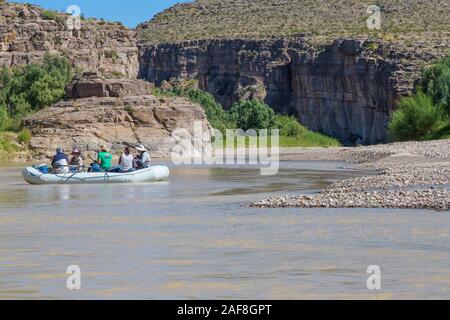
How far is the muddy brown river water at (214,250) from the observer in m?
14.6

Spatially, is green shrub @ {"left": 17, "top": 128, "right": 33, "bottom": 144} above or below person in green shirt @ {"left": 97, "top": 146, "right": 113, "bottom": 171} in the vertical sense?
below

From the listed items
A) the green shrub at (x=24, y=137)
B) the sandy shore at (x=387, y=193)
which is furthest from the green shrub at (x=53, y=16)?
the sandy shore at (x=387, y=193)

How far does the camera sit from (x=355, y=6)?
141125 millimetres

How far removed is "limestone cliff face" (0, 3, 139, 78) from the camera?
253 feet

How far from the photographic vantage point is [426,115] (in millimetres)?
69500

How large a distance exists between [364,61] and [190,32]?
130ft

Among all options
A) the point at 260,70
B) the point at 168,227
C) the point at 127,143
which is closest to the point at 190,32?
the point at 260,70

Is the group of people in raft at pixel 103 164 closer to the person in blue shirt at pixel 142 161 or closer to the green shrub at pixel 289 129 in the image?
the person in blue shirt at pixel 142 161

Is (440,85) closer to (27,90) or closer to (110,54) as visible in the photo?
(110,54)

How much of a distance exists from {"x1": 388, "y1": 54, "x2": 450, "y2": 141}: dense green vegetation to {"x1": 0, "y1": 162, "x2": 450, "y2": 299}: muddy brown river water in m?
41.3

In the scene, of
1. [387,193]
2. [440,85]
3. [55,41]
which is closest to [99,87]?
[55,41]

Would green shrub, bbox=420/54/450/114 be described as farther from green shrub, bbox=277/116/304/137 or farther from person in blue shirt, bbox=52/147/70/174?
person in blue shirt, bbox=52/147/70/174

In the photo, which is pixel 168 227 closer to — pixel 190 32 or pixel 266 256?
pixel 266 256

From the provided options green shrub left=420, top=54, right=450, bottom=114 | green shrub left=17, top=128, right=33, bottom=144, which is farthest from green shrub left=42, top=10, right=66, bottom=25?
green shrub left=420, top=54, right=450, bottom=114
